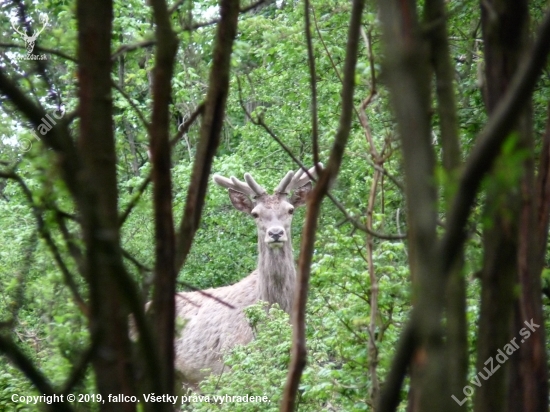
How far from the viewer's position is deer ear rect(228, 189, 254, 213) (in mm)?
10844

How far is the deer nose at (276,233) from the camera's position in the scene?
980 cm

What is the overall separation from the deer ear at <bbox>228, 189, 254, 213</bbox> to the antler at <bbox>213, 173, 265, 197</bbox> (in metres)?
0.05

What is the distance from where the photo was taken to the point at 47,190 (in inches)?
81.9

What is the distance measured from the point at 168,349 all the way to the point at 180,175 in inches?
396

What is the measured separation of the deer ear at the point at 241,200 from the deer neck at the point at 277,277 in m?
1.03

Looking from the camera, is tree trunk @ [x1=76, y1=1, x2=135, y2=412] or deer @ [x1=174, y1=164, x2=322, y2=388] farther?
deer @ [x1=174, y1=164, x2=322, y2=388]

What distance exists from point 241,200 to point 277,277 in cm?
148

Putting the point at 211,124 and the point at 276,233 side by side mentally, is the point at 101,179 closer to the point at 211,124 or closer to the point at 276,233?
the point at 211,124

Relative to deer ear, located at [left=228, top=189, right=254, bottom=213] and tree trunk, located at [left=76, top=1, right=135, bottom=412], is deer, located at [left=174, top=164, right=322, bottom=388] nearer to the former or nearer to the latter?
deer ear, located at [left=228, top=189, right=254, bottom=213]

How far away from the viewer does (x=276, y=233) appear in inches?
387

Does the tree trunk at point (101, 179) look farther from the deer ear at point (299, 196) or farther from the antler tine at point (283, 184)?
the deer ear at point (299, 196)

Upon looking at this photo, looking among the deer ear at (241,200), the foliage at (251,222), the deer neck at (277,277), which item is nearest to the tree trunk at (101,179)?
the foliage at (251,222)

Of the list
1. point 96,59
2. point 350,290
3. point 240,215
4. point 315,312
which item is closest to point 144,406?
point 96,59

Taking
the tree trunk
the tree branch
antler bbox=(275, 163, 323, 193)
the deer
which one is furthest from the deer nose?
the tree trunk
